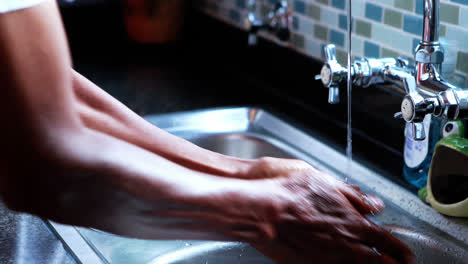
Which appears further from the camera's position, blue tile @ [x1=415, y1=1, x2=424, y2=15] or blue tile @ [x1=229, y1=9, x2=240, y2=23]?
blue tile @ [x1=229, y1=9, x2=240, y2=23]

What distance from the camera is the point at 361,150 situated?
101 centimetres

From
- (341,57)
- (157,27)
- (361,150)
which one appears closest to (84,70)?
(157,27)

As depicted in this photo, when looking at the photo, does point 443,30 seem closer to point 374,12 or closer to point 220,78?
point 374,12

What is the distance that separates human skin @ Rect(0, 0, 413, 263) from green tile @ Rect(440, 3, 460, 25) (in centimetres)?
40

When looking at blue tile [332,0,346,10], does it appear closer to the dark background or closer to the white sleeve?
the dark background

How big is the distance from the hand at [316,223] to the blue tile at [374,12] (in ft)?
1.72

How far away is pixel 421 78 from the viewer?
0.81 metres

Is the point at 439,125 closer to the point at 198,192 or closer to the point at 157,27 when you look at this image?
the point at 198,192

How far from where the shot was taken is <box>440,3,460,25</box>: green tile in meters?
0.88

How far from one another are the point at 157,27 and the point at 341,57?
707 mm

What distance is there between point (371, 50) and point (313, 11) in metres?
A: 0.21

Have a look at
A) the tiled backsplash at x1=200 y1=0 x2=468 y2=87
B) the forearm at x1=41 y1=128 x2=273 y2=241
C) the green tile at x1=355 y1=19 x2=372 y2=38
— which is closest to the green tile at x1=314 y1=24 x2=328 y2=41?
the tiled backsplash at x1=200 y1=0 x2=468 y2=87

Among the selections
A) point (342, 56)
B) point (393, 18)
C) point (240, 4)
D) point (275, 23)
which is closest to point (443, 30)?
point (393, 18)

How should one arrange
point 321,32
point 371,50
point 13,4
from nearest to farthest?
point 13,4 → point 371,50 → point 321,32
